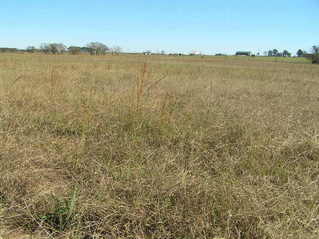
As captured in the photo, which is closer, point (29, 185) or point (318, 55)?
point (29, 185)

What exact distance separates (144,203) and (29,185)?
958mm

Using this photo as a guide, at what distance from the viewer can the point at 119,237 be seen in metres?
1.54

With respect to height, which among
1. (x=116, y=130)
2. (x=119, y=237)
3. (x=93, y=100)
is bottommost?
(x=119, y=237)

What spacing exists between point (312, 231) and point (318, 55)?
55690mm

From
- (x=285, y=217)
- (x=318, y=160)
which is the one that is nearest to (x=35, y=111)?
(x=285, y=217)

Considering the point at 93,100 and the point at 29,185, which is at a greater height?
the point at 93,100

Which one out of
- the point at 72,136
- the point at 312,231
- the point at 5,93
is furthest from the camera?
the point at 5,93

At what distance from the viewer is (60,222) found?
1595mm

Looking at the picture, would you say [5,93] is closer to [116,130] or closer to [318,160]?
[116,130]

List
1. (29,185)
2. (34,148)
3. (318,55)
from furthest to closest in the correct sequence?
(318,55) < (34,148) < (29,185)

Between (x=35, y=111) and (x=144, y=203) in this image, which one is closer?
(x=144, y=203)

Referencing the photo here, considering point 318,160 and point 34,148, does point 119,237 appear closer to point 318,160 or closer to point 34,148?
point 34,148

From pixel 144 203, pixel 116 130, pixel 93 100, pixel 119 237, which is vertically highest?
pixel 93 100

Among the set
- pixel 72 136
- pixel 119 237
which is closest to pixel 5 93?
pixel 72 136
